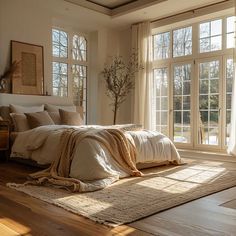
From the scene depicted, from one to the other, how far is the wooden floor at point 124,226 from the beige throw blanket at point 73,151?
573 millimetres

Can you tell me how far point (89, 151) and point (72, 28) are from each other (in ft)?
14.8

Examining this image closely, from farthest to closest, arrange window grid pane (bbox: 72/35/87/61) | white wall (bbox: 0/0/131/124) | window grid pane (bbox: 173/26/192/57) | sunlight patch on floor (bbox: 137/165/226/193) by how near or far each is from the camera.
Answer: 1. window grid pane (bbox: 72/35/87/61)
2. window grid pane (bbox: 173/26/192/57)
3. white wall (bbox: 0/0/131/124)
4. sunlight patch on floor (bbox: 137/165/226/193)

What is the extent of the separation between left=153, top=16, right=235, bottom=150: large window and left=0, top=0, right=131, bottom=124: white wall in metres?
1.06

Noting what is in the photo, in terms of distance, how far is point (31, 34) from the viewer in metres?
6.02

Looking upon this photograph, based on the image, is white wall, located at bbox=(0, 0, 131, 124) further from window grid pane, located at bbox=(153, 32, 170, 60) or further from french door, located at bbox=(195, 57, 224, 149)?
french door, located at bbox=(195, 57, 224, 149)

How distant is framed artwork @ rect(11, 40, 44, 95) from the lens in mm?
5762

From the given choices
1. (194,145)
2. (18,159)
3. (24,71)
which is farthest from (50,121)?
(194,145)

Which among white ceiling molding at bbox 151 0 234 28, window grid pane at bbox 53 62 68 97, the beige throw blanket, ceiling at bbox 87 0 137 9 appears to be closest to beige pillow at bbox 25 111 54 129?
the beige throw blanket

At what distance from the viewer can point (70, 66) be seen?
23.1ft

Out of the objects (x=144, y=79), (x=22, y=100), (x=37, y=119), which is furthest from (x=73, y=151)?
(x=144, y=79)

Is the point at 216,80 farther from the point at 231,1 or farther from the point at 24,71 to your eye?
the point at 24,71

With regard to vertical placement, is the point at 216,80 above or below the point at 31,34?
below

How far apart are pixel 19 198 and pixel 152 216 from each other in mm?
1287

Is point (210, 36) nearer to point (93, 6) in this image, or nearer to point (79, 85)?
point (93, 6)
